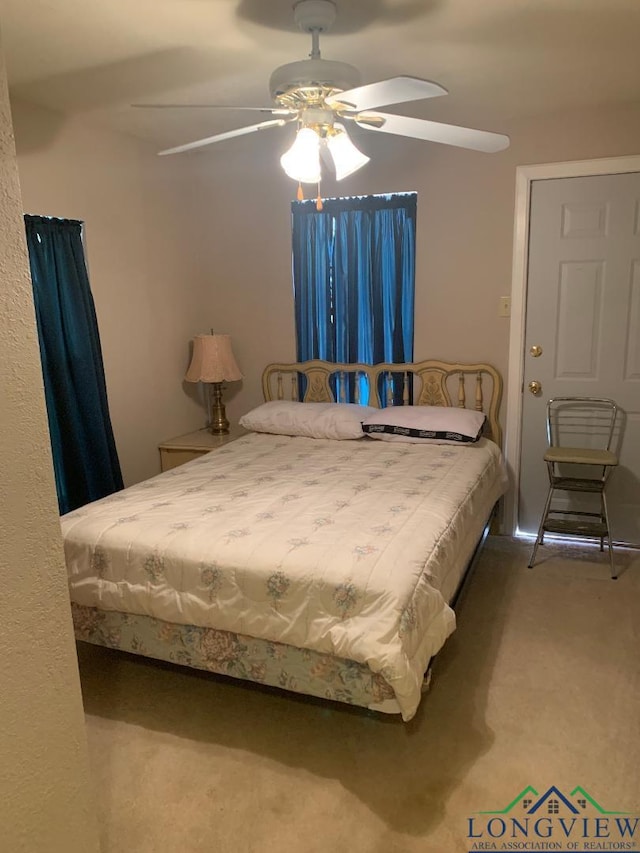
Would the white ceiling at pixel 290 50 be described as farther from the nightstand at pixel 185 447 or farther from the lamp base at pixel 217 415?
the nightstand at pixel 185 447

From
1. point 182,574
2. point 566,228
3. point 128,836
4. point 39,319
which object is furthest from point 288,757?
point 566,228

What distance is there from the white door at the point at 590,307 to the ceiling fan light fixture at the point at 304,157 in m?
1.68

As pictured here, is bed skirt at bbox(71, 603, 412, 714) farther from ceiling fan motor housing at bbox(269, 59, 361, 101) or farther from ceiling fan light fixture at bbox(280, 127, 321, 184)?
ceiling fan motor housing at bbox(269, 59, 361, 101)

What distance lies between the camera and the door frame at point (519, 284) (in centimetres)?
327

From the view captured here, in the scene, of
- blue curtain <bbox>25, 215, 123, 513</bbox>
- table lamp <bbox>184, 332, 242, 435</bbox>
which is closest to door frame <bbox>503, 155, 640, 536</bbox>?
table lamp <bbox>184, 332, 242, 435</bbox>

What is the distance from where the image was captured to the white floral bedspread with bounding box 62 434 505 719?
1.85m

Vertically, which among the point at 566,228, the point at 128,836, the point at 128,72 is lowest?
the point at 128,836

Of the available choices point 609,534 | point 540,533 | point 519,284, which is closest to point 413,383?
point 519,284

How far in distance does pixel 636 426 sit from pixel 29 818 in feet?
10.8

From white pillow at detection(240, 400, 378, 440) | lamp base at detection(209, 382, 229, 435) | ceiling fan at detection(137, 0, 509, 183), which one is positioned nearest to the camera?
ceiling fan at detection(137, 0, 509, 183)

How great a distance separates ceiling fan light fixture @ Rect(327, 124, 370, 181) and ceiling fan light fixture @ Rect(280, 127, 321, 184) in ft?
0.24

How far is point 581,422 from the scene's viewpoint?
11.6ft

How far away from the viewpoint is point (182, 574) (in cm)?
207

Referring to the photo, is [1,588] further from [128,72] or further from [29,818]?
[128,72]
